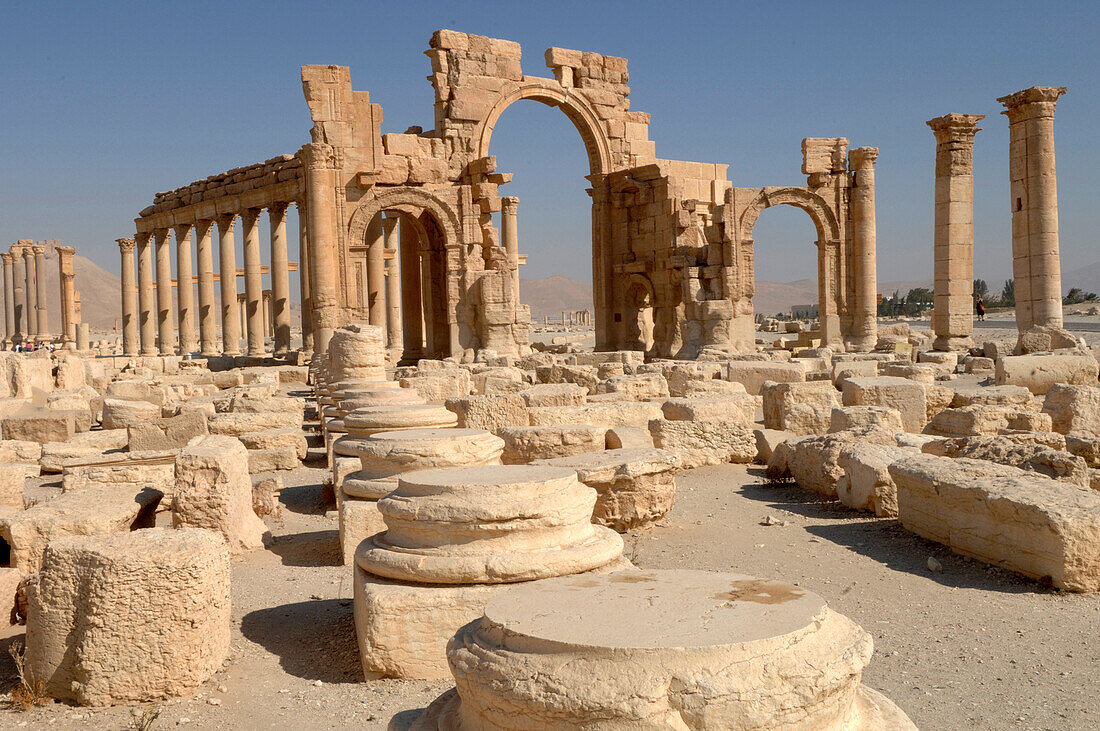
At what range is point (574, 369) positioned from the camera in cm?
1612

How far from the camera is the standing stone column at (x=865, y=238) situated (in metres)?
26.2

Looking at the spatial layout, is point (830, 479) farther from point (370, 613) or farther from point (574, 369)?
point (574, 369)

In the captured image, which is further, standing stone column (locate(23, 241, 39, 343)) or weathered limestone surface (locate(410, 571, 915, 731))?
standing stone column (locate(23, 241, 39, 343))

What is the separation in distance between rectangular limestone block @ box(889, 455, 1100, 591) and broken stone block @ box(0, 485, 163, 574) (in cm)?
544

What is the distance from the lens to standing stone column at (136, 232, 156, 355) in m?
32.1

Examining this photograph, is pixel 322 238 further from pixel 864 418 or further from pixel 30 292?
pixel 30 292

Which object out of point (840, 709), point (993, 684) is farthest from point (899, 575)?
point (840, 709)

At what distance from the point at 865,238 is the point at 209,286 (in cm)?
2093

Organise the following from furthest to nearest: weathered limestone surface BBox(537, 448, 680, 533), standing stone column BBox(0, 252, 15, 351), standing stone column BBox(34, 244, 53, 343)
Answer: standing stone column BBox(0, 252, 15, 351), standing stone column BBox(34, 244, 53, 343), weathered limestone surface BBox(537, 448, 680, 533)

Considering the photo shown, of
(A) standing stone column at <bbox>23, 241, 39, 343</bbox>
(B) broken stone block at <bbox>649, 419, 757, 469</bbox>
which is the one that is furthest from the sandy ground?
(A) standing stone column at <bbox>23, 241, 39, 343</bbox>

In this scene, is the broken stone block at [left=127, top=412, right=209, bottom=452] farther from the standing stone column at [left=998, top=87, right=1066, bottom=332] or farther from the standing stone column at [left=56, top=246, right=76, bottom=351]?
the standing stone column at [left=56, top=246, right=76, bottom=351]

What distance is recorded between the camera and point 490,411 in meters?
9.86

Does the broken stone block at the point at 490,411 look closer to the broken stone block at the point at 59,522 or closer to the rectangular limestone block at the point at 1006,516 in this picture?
the broken stone block at the point at 59,522

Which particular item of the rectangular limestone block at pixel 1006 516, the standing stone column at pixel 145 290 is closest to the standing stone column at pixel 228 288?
the standing stone column at pixel 145 290
